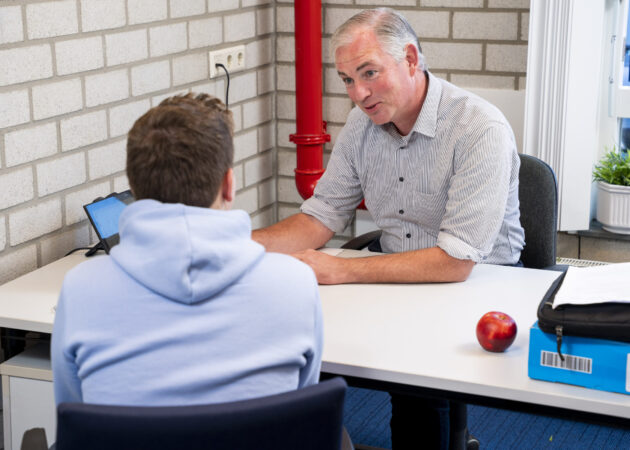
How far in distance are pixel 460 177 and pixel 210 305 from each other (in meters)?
1.07

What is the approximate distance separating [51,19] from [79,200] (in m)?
0.52

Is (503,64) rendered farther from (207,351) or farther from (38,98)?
(207,351)

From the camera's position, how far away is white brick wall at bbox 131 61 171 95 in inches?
104

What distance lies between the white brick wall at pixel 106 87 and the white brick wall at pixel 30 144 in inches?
6.9

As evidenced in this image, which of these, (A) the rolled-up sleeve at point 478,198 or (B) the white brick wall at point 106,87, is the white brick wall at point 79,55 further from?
(A) the rolled-up sleeve at point 478,198

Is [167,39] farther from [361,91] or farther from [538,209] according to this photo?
[538,209]

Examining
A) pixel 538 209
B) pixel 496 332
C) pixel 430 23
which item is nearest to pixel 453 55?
pixel 430 23

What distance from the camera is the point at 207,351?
3.77 feet

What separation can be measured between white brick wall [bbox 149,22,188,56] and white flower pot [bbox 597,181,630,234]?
64.5 inches

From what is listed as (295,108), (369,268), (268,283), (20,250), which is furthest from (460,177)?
(295,108)

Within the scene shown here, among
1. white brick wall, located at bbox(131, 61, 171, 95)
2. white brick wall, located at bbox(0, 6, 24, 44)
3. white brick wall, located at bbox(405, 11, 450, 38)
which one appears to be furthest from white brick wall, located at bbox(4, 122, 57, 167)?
white brick wall, located at bbox(405, 11, 450, 38)

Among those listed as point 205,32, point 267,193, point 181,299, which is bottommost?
point 267,193

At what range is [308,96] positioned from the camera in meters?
3.27

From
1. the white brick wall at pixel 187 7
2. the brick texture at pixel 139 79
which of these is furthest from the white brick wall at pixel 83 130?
the white brick wall at pixel 187 7
